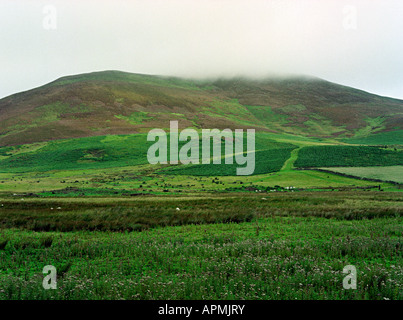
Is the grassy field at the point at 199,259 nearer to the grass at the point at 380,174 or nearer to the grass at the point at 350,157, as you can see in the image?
the grass at the point at 380,174

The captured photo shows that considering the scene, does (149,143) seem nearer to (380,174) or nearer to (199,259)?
(380,174)

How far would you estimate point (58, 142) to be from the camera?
108312mm

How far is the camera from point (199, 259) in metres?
9.50

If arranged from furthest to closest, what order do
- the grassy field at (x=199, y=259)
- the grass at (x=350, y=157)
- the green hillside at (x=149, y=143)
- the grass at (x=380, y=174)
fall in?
1. the grass at (x=350, y=157)
2. the green hillside at (x=149, y=143)
3. the grass at (x=380, y=174)
4. the grassy field at (x=199, y=259)

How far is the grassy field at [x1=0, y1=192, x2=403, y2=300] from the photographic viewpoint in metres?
6.93

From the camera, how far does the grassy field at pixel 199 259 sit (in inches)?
273

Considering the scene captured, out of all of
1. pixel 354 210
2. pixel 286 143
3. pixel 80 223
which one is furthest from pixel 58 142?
pixel 354 210

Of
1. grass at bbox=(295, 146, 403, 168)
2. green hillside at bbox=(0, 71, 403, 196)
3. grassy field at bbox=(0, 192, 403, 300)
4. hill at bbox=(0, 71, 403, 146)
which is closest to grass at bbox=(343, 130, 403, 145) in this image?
green hillside at bbox=(0, 71, 403, 196)

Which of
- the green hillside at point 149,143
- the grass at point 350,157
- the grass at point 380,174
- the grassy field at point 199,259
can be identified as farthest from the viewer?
the grass at point 350,157

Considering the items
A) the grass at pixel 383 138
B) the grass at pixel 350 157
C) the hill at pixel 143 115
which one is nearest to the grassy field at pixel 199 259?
the grass at pixel 350 157

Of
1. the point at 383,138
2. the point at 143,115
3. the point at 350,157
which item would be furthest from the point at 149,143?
the point at 383,138

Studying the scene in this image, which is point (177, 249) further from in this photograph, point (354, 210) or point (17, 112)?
point (17, 112)

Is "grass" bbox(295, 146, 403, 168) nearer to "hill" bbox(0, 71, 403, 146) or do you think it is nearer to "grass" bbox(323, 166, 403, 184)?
"grass" bbox(323, 166, 403, 184)
